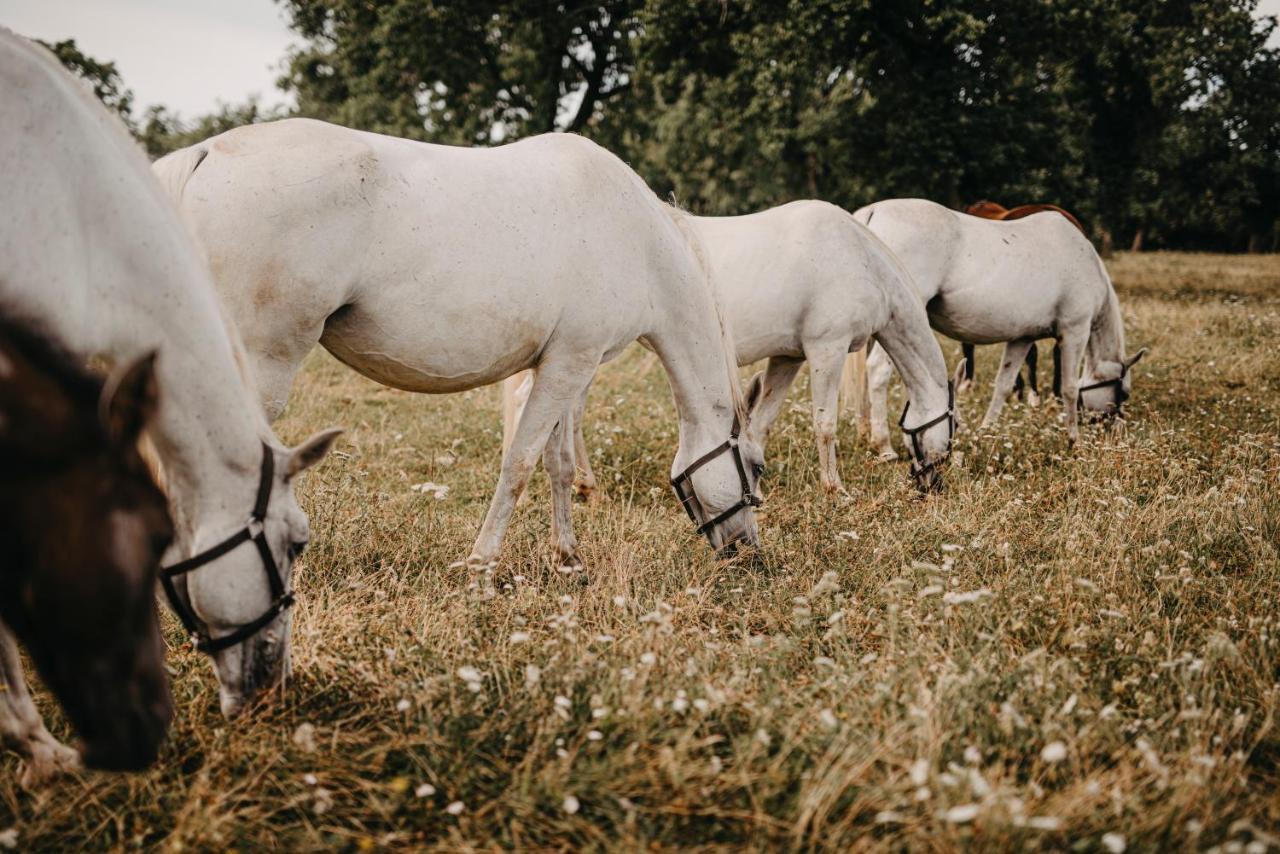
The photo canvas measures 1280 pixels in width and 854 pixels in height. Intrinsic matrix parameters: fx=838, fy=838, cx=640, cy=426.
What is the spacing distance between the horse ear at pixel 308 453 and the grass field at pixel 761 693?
2.43 feet

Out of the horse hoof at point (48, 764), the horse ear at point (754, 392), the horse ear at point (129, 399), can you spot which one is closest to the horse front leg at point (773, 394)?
the horse ear at point (754, 392)

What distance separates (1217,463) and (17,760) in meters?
7.15

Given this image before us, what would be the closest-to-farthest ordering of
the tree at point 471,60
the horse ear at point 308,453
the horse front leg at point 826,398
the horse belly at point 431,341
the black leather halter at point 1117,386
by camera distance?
the horse ear at point 308,453 → the horse belly at point 431,341 → the horse front leg at point 826,398 → the black leather halter at point 1117,386 → the tree at point 471,60

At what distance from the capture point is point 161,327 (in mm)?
2328

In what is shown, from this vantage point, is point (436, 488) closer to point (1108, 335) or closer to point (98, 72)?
point (1108, 335)

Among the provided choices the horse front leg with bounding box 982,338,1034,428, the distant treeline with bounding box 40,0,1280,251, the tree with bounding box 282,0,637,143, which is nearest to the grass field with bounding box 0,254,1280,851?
the horse front leg with bounding box 982,338,1034,428

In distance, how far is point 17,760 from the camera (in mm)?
2496

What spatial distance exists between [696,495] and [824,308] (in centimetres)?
229

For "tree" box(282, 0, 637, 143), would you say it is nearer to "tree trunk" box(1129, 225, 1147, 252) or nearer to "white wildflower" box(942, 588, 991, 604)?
"white wildflower" box(942, 588, 991, 604)

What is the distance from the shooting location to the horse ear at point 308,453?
2.48 m

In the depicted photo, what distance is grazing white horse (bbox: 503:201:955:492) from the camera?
603 cm

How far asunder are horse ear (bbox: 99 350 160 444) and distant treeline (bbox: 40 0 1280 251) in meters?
14.5

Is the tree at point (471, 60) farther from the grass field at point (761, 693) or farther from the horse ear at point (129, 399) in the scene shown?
the horse ear at point (129, 399)

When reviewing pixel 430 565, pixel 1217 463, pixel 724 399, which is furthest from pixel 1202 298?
pixel 430 565
